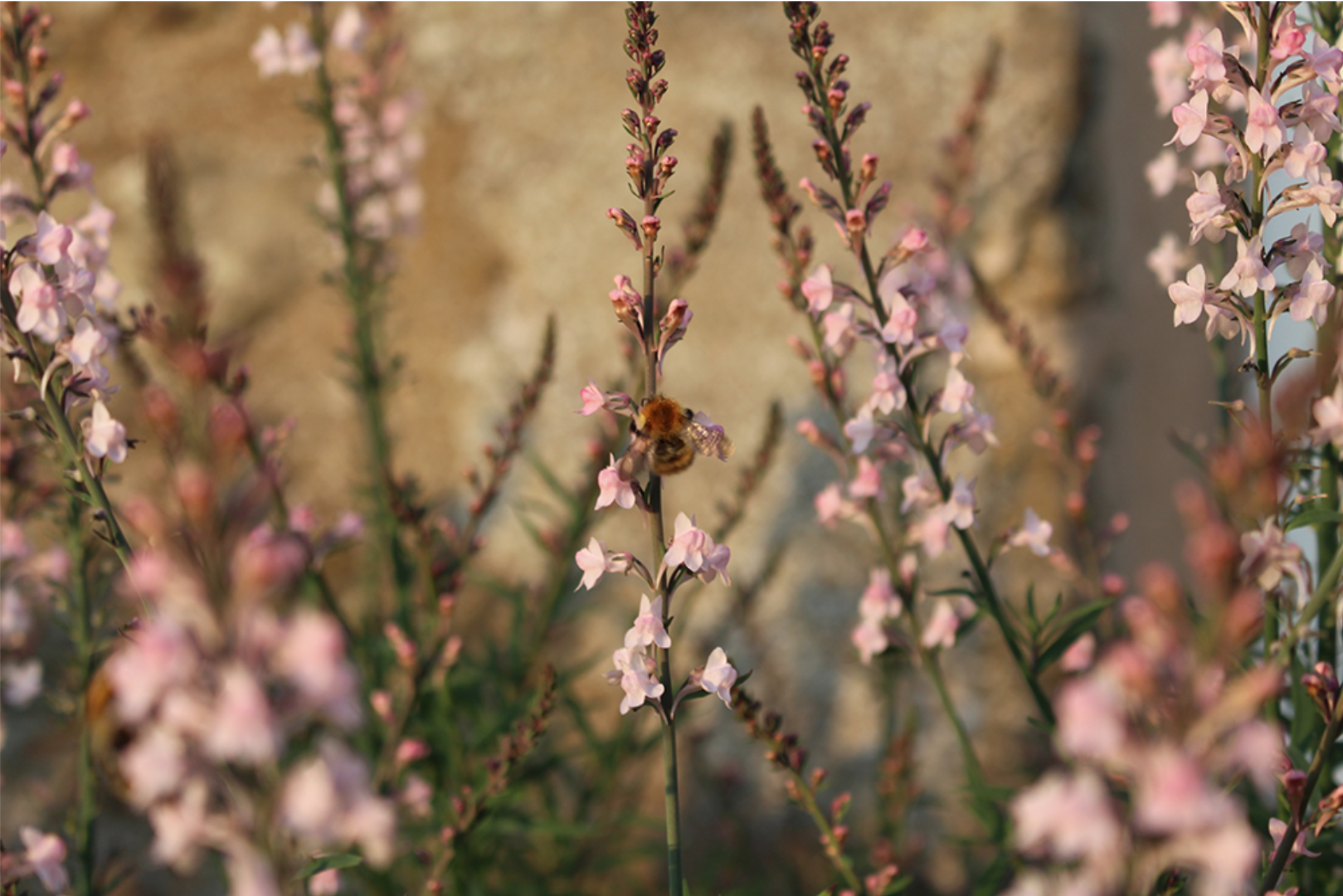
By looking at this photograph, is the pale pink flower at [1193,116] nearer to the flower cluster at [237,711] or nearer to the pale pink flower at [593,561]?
the pale pink flower at [593,561]

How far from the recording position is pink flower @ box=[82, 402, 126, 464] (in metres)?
0.93

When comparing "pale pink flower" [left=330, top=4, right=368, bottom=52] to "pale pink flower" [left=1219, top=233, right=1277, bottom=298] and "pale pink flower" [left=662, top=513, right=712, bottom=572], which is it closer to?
"pale pink flower" [left=662, top=513, right=712, bottom=572]

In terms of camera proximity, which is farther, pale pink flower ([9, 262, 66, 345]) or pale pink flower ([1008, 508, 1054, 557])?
pale pink flower ([1008, 508, 1054, 557])

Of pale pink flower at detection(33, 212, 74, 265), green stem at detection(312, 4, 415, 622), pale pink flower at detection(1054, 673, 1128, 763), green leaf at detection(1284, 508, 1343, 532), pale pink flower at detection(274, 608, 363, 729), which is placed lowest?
pale pink flower at detection(1054, 673, 1128, 763)

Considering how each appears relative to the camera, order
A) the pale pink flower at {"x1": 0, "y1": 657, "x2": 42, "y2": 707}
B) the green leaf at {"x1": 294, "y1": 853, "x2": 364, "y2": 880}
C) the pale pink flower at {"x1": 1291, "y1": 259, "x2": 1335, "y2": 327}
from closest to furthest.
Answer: the green leaf at {"x1": 294, "y1": 853, "x2": 364, "y2": 880} → the pale pink flower at {"x1": 1291, "y1": 259, "x2": 1335, "y2": 327} → the pale pink flower at {"x1": 0, "y1": 657, "x2": 42, "y2": 707}

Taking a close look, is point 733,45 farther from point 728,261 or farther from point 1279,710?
point 1279,710

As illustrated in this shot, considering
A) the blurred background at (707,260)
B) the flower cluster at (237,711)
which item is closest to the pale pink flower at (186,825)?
the flower cluster at (237,711)

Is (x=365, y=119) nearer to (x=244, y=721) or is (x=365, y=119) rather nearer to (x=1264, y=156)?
(x=1264, y=156)

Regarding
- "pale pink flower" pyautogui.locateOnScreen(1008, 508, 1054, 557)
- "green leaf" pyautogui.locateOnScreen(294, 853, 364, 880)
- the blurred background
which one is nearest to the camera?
"green leaf" pyautogui.locateOnScreen(294, 853, 364, 880)

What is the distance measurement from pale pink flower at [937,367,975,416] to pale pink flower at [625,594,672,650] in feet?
1.46

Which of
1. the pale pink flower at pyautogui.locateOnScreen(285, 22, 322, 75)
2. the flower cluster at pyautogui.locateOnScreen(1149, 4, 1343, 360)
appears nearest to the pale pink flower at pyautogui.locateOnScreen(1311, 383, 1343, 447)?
the flower cluster at pyautogui.locateOnScreen(1149, 4, 1343, 360)

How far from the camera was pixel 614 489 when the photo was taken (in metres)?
0.89

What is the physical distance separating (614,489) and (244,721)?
1.42 feet

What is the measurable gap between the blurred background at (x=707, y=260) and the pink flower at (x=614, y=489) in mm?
1321
